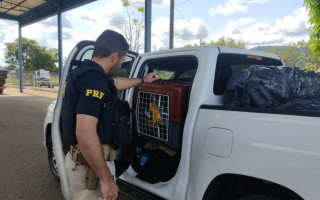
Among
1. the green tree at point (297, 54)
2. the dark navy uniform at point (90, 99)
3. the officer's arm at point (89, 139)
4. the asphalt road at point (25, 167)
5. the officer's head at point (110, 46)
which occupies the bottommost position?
the asphalt road at point (25, 167)

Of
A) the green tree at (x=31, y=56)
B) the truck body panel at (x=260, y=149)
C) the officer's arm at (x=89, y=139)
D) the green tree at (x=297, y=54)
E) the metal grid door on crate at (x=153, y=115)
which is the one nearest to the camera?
the truck body panel at (x=260, y=149)

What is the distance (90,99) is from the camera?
5.40ft

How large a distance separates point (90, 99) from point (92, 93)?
42 millimetres

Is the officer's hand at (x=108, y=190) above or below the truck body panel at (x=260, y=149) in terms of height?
below

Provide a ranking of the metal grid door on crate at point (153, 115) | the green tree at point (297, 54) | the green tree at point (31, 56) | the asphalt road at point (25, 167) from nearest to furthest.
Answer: the metal grid door on crate at point (153, 115) < the asphalt road at point (25, 167) < the green tree at point (297, 54) < the green tree at point (31, 56)

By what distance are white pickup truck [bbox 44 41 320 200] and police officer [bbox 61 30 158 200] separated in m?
0.50

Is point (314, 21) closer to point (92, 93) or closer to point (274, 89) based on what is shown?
point (274, 89)

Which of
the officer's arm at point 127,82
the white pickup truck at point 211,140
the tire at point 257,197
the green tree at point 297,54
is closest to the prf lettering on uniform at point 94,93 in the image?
the white pickup truck at point 211,140

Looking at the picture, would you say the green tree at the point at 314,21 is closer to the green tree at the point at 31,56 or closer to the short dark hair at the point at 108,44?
the short dark hair at the point at 108,44

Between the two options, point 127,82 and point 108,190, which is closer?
point 108,190

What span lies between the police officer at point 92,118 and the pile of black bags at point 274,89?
0.95 m

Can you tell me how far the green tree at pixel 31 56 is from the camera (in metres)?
58.0

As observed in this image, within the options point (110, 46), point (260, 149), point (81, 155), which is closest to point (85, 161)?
point (81, 155)

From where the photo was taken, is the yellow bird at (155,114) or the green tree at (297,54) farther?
the green tree at (297,54)
